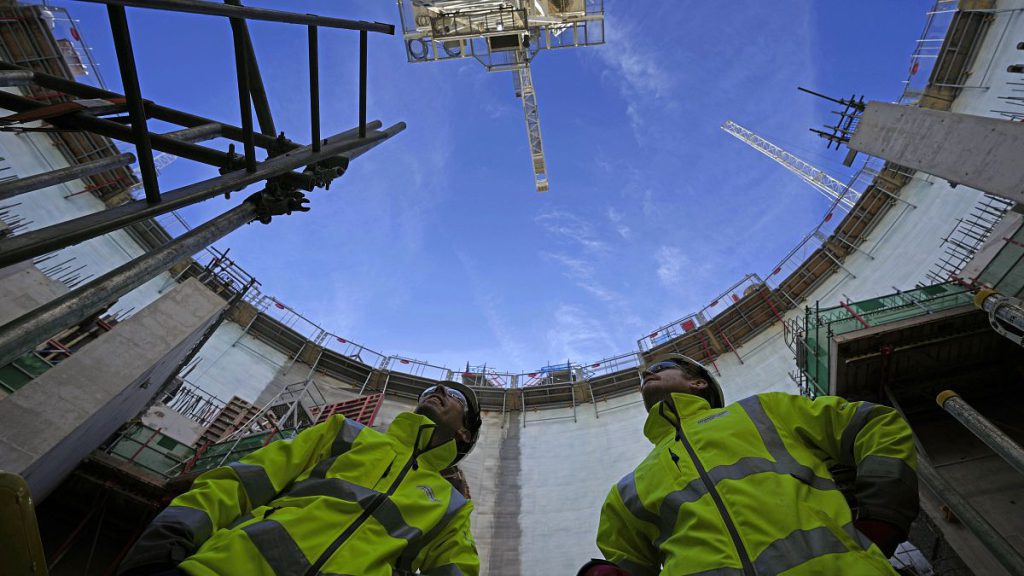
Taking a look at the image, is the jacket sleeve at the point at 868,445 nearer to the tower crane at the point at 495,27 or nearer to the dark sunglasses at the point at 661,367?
the dark sunglasses at the point at 661,367

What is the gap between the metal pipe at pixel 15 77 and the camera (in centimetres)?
409

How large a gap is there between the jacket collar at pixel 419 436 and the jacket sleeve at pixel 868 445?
321cm

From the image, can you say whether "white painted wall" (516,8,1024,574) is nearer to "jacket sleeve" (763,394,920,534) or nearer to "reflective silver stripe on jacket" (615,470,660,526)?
"reflective silver stripe on jacket" (615,470,660,526)

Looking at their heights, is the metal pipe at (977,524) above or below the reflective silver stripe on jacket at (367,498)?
above

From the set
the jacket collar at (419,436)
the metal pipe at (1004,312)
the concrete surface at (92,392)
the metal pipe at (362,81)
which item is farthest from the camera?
the metal pipe at (1004,312)

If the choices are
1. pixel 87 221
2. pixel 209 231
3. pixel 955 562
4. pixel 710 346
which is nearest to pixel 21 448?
pixel 209 231

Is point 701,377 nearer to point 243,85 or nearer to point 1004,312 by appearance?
point 243,85

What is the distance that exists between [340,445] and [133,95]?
10.3 feet

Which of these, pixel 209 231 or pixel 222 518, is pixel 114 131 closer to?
pixel 209 231

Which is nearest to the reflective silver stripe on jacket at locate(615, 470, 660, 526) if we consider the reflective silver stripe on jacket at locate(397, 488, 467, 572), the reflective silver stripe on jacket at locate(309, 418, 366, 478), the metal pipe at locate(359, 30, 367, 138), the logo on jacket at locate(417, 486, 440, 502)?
the reflective silver stripe on jacket at locate(397, 488, 467, 572)

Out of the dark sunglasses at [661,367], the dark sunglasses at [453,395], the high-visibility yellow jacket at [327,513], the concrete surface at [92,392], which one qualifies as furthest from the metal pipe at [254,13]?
the concrete surface at [92,392]

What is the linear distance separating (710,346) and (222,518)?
71.7 ft

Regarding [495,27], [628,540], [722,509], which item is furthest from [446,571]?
[495,27]

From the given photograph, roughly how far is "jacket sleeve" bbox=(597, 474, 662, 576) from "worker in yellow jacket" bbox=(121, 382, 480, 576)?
4.08 feet
